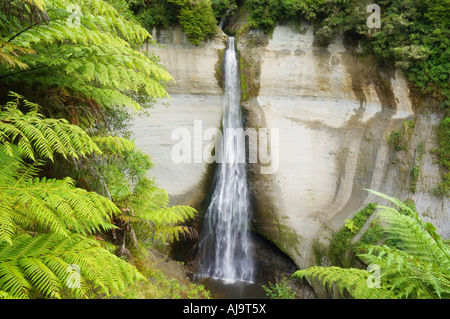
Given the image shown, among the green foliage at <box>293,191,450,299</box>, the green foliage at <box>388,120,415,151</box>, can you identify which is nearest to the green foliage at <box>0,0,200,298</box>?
the green foliage at <box>293,191,450,299</box>

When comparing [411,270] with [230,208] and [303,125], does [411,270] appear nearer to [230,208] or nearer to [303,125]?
[230,208]

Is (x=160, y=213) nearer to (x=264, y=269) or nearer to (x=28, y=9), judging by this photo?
(x=28, y=9)

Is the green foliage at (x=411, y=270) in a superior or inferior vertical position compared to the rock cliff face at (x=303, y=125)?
inferior

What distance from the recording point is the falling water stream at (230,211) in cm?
1083

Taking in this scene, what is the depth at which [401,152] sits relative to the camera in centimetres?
998

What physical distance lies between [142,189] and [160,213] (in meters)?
1.29

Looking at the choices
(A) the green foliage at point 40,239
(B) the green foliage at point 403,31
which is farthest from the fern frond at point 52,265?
(B) the green foliage at point 403,31

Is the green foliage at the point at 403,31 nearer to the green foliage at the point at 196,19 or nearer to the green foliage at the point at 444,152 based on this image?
the green foliage at the point at 444,152

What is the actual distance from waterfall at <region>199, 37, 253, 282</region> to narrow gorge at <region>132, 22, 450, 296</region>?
0.34 metres

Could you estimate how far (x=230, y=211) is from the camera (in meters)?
11.4

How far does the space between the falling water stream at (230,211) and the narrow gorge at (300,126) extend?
370 millimetres

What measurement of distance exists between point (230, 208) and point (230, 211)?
5.1 inches

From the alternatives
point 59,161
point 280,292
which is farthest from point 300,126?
point 59,161

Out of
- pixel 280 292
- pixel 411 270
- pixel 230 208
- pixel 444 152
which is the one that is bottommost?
pixel 280 292
